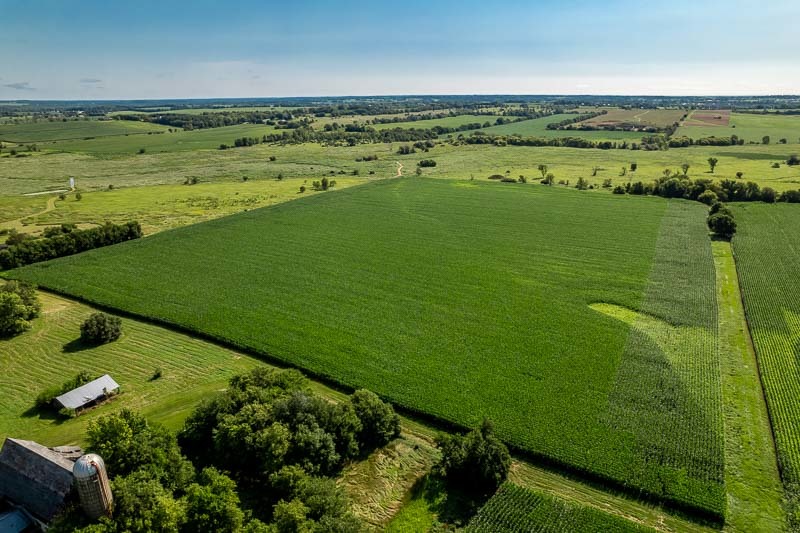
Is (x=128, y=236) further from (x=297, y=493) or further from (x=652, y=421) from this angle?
(x=652, y=421)

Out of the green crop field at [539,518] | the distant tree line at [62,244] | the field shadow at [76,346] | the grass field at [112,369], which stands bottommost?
the green crop field at [539,518]

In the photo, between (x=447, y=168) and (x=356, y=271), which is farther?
(x=447, y=168)

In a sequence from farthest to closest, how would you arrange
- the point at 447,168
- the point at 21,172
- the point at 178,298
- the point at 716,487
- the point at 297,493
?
the point at 447,168 < the point at 21,172 < the point at 178,298 < the point at 716,487 < the point at 297,493

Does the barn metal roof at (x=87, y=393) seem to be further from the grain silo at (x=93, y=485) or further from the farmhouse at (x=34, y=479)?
the grain silo at (x=93, y=485)

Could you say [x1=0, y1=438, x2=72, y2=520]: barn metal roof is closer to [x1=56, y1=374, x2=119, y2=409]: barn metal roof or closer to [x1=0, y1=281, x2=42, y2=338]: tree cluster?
[x1=56, y1=374, x2=119, y2=409]: barn metal roof

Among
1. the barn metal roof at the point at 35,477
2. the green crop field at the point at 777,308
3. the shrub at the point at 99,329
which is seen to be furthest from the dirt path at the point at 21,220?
the green crop field at the point at 777,308

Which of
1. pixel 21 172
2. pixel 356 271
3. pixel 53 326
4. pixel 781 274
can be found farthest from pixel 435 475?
pixel 21 172

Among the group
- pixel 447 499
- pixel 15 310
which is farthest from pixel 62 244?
pixel 447 499

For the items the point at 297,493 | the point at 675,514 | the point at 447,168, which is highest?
the point at 447,168
